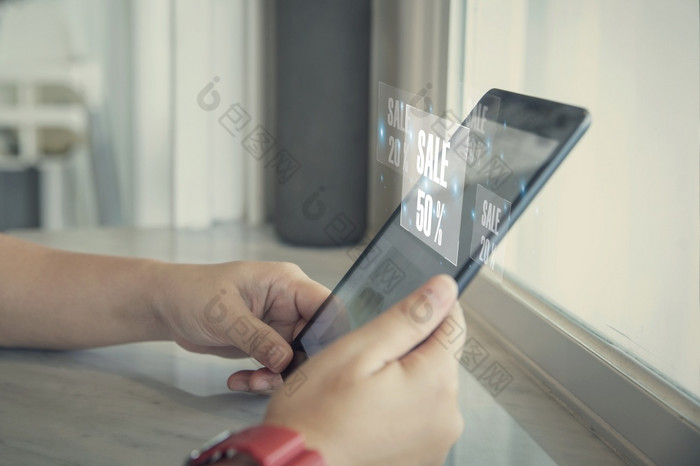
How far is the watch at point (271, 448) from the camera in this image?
13.1 inches

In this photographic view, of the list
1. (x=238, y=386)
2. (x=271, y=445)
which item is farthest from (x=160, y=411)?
(x=271, y=445)

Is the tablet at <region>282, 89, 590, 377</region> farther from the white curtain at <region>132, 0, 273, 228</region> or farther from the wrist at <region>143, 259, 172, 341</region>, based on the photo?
the white curtain at <region>132, 0, 273, 228</region>

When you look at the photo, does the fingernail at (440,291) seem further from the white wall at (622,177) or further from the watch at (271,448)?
the white wall at (622,177)

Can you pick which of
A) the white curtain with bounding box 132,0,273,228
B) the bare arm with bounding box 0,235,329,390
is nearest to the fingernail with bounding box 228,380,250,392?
the bare arm with bounding box 0,235,329,390

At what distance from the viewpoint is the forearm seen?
0.60 m

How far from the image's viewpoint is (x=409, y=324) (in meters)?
0.37

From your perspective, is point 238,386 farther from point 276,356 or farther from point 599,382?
point 599,382

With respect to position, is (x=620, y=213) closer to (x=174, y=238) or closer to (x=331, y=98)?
(x=331, y=98)

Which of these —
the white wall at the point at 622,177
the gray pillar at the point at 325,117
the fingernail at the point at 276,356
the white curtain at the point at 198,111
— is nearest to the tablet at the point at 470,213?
the fingernail at the point at 276,356

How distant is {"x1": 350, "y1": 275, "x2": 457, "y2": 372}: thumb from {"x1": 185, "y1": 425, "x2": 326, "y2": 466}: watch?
47 millimetres

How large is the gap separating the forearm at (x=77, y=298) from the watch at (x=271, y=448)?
0.26 m

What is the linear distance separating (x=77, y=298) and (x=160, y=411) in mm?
120

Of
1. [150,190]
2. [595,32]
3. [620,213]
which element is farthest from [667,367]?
[150,190]

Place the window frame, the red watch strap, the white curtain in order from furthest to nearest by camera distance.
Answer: the white curtain
the window frame
the red watch strap
